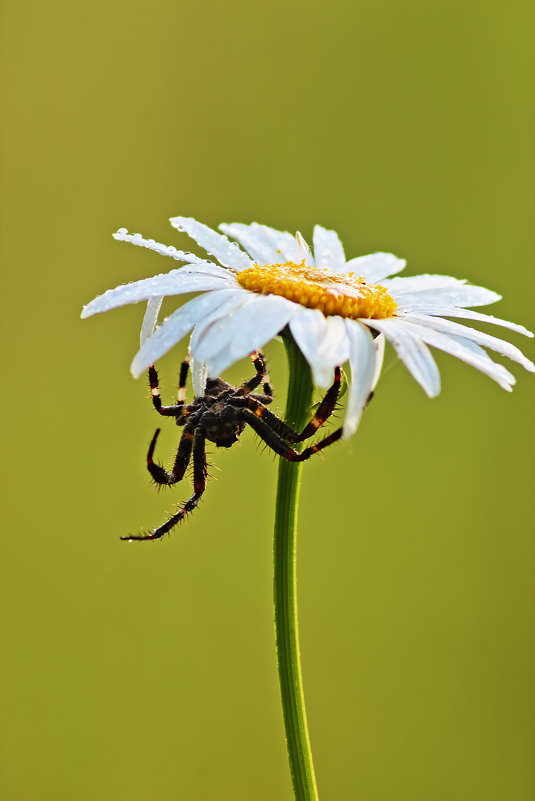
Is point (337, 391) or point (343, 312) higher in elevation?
point (343, 312)

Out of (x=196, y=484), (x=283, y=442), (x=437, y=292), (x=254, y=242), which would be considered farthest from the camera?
(x=254, y=242)

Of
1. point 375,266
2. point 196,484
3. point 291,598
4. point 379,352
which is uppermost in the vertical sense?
point 375,266

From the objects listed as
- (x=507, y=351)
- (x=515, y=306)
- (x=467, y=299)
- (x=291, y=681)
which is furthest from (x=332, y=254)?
(x=515, y=306)

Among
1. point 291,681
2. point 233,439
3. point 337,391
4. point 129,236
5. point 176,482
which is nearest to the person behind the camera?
point 291,681

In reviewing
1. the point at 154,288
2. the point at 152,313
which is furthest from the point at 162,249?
the point at 154,288

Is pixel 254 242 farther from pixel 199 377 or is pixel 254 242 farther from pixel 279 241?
pixel 199 377

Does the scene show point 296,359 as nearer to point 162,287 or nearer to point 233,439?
point 162,287
